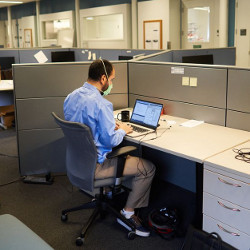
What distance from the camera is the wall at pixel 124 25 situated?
7.84m

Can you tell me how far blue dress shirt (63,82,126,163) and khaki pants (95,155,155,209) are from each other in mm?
65

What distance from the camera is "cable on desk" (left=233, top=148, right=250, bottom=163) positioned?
196cm

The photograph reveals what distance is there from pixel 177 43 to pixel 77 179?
212 inches

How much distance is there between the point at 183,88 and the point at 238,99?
51 cm

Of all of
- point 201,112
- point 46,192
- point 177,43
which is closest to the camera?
point 201,112

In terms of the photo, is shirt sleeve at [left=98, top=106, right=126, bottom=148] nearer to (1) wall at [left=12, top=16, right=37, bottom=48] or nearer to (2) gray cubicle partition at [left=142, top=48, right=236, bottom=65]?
(2) gray cubicle partition at [left=142, top=48, right=236, bottom=65]

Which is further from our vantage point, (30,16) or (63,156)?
(30,16)

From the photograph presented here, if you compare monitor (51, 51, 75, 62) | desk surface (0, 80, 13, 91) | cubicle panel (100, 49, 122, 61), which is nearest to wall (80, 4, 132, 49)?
monitor (51, 51, 75, 62)

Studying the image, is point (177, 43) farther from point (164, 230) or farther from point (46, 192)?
point (164, 230)

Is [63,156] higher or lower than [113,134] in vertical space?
lower

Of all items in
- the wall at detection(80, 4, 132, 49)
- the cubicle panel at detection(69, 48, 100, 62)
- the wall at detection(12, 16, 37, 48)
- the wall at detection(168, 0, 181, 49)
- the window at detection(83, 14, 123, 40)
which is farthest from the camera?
the wall at detection(12, 16, 37, 48)

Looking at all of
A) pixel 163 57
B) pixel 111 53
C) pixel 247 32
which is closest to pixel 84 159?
pixel 163 57

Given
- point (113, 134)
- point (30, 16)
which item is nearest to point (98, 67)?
point (113, 134)

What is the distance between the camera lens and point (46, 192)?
3082mm
